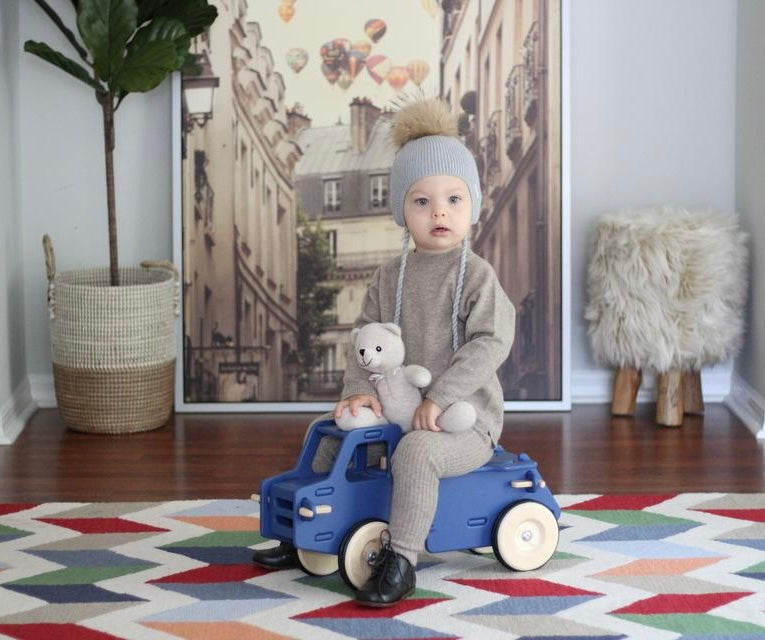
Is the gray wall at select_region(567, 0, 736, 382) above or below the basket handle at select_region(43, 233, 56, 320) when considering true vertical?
above

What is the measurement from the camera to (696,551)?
2.66 metres

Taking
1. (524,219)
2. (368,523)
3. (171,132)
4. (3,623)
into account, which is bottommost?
(3,623)

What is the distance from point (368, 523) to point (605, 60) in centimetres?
220

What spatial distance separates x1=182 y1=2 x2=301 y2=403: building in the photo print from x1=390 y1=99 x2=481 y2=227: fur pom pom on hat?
4.71ft

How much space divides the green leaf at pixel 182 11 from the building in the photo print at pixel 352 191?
457 mm

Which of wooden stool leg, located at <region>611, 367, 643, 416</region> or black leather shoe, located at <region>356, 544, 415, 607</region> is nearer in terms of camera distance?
black leather shoe, located at <region>356, 544, 415, 607</region>

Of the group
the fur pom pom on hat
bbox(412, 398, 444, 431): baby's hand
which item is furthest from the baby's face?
bbox(412, 398, 444, 431): baby's hand

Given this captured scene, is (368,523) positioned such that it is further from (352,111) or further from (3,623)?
(352,111)

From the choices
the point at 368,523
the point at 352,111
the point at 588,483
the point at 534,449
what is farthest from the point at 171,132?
the point at 368,523

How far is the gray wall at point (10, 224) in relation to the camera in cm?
390

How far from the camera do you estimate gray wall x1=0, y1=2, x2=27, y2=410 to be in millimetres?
3896

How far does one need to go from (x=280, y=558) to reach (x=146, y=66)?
165 centimetres

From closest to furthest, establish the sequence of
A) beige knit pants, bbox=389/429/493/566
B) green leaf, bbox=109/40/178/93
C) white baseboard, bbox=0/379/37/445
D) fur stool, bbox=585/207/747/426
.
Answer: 1. beige knit pants, bbox=389/429/493/566
2. green leaf, bbox=109/40/178/93
3. white baseboard, bbox=0/379/37/445
4. fur stool, bbox=585/207/747/426

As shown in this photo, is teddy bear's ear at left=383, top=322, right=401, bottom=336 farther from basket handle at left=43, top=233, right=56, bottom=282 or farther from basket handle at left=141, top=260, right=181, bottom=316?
basket handle at left=43, top=233, right=56, bottom=282
